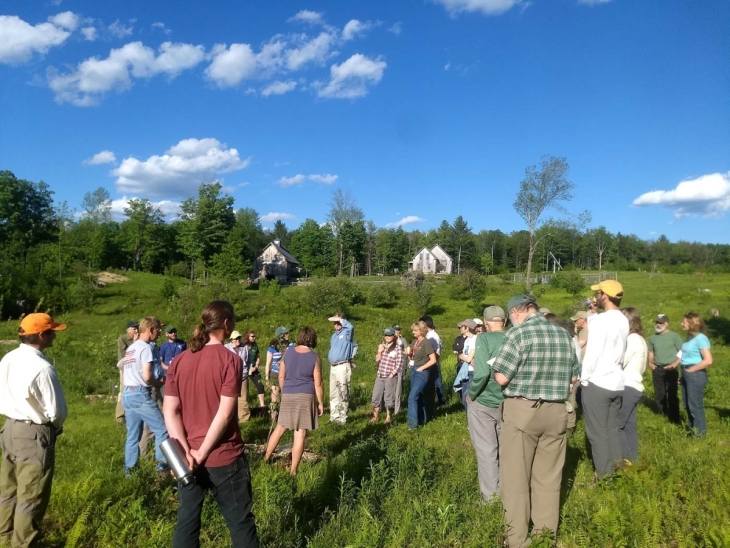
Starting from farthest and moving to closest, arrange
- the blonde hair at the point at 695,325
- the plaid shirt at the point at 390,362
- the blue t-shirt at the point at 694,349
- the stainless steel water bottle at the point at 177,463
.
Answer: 1. the plaid shirt at the point at 390,362
2. the blonde hair at the point at 695,325
3. the blue t-shirt at the point at 694,349
4. the stainless steel water bottle at the point at 177,463

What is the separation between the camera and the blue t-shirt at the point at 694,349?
21.3 feet

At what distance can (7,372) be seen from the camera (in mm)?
3383

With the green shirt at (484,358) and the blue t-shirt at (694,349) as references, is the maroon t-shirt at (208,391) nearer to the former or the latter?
the green shirt at (484,358)

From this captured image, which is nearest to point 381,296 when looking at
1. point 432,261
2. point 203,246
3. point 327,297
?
point 327,297

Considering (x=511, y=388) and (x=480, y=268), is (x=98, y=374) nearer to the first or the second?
(x=511, y=388)

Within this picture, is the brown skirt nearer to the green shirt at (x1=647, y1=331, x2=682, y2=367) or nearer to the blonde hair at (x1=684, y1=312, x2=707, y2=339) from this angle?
the blonde hair at (x1=684, y1=312, x2=707, y2=339)

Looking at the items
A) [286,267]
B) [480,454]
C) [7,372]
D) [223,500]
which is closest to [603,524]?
[480,454]

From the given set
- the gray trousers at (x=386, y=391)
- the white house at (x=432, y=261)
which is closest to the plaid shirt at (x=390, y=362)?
the gray trousers at (x=386, y=391)

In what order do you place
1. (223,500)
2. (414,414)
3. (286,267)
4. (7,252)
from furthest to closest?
(286,267), (7,252), (414,414), (223,500)

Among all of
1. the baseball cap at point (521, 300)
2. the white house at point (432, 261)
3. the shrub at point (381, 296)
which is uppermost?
the white house at point (432, 261)

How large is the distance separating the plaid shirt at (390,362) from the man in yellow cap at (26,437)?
5.38 metres

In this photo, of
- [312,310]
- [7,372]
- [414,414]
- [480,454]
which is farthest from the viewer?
[312,310]

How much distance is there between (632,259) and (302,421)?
103 meters

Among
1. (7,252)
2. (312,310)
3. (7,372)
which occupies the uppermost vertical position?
(7,252)
